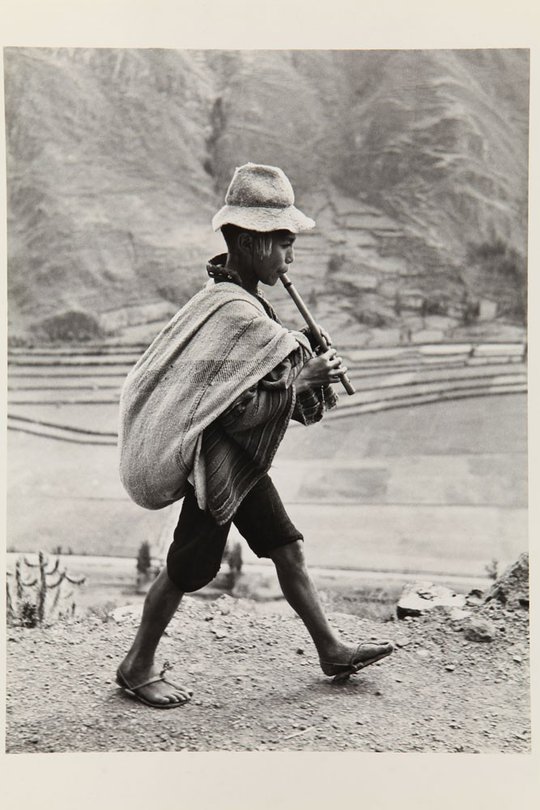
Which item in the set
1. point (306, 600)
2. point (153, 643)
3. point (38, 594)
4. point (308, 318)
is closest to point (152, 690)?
point (153, 643)

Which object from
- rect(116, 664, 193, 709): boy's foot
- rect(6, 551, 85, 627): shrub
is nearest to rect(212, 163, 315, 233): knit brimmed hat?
rect(116, 664, 193, 709): boy's foot

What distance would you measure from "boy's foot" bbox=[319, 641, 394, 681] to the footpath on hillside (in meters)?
0.11

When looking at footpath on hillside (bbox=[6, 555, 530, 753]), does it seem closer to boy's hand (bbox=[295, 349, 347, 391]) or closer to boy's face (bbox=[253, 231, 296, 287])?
boy's hand (bbox=[295, 349, 347, 391])

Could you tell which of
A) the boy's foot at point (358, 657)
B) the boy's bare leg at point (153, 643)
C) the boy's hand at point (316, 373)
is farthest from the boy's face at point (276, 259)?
the boy's foot at point (358, 657)

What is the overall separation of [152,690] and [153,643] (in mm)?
207

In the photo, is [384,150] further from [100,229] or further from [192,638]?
[192,638]

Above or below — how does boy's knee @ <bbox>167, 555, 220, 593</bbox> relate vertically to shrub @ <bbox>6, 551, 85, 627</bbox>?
above

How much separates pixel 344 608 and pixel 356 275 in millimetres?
1763

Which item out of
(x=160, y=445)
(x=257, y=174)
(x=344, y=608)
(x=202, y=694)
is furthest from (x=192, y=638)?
(x=257, y=174)

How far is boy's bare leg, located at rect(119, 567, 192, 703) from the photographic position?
12.3ft

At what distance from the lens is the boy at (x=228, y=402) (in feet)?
11.6

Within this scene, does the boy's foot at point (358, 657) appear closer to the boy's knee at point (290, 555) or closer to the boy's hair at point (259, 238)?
the boy's knee at point (290, 555)

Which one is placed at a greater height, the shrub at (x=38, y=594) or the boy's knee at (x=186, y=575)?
the boy's knee at (x=186, y=575)

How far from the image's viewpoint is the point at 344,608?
16.0ft
